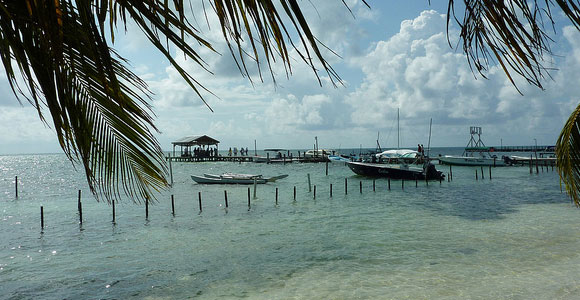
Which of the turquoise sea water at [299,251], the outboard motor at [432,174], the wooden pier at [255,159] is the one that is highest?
the wooden pier at [255,159]

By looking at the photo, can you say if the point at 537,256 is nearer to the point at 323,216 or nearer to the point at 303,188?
the point at 323,216

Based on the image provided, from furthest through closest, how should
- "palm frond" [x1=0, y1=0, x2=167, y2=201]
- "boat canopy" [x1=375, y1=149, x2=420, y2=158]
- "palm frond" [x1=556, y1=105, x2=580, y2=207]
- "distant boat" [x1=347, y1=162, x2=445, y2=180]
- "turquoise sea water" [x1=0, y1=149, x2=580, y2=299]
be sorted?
"boat canopy" [x1=375, y1=149, x2=420, y2=158]
"distant boat" [x1=347, y1=162, x2=445, y2=180]
"turquoise sea water" [x1=0, y1=149, x2=580, y2=299]
"palm frond" [x1=556, y1=105, x2=580, y2=207]
"palm frond" [x1=0, y1=0, x2=167, y2=201]

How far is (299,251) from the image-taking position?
1369 centimetres

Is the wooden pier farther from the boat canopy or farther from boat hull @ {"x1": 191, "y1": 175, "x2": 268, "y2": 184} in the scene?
boat hull @ {"x1": 191, "y1": 175, "x2": 268, "y2": 184}

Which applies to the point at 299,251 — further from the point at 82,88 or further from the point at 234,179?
the point at 234,179

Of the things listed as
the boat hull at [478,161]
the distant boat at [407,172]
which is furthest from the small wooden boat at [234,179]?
the boat hull at [478,161]

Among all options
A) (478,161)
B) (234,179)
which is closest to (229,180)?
(234,179)

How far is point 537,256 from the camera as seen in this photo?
1230cm

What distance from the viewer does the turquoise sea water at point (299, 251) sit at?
1016cm

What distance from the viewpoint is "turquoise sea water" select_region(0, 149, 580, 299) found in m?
10.2

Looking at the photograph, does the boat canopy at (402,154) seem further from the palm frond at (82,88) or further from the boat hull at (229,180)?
the palm frond at (82,88)

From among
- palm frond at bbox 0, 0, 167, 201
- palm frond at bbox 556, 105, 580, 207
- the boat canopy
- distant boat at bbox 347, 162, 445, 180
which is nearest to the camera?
palm frond at bbox 0, 0, 167, 201

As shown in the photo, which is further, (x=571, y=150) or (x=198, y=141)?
(x=198, y=141)

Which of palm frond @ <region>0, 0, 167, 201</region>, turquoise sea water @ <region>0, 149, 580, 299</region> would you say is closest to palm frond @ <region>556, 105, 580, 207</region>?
palm frond @ <region>0, 0, 167, 201</region>
